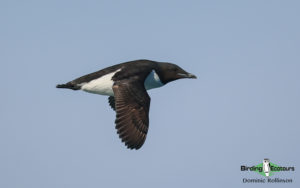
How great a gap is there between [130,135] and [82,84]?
10.1ft

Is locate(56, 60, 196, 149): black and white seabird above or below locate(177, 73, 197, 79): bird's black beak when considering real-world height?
below

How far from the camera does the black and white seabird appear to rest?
14.9 m

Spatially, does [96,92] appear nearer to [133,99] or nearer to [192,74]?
[133,99]

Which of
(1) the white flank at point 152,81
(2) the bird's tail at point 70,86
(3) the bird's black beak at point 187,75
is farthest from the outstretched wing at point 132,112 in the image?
(3) the bird's black beak at point 187,75

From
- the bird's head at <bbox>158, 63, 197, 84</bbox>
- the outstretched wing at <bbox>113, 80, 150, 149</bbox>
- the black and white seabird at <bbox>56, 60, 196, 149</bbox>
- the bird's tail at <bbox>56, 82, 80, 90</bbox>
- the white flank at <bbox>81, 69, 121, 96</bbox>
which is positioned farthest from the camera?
the bird's head at <bbox>158, 63, 197, 84</bbox>

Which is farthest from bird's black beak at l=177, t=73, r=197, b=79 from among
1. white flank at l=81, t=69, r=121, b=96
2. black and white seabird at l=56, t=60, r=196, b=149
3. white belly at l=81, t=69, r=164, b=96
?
white flank at l=81, t=69, r=121, b=96

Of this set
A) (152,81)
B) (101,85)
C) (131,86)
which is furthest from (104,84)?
(152,81)

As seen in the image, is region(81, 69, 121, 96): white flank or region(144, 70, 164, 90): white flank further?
region(144, 70, 164, 90): white flank

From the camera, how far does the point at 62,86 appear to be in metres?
17.5

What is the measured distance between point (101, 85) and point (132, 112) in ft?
6.26

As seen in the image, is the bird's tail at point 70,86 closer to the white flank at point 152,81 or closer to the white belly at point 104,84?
the white belly at point 104,84

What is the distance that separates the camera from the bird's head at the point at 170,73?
17875 mm

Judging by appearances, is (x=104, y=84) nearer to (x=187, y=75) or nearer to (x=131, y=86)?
(x=131, y=86)

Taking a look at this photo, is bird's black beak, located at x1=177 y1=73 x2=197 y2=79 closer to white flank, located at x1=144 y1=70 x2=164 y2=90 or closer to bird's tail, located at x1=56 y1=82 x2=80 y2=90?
white flank, located at x1=144 y1=70 x2=164 y2=90
